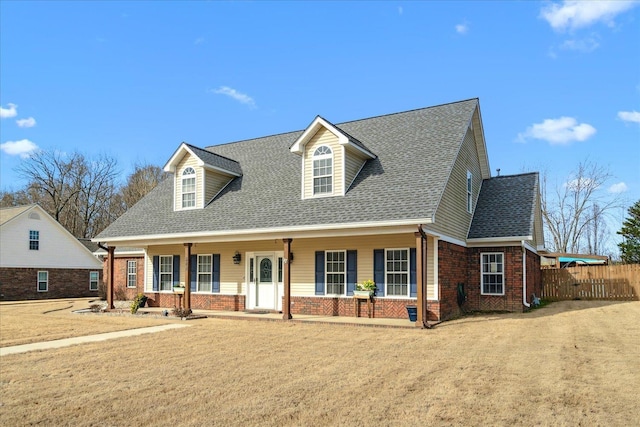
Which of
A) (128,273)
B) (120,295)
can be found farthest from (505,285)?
(120,295)

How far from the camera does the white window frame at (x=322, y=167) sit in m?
16.4

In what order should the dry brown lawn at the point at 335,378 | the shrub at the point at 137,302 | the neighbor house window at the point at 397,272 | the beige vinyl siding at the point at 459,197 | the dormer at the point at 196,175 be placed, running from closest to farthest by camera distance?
the dry brown lawn at the point at 335,378
the beige vinyl siding at the point at 459,197
the neighbor house window at the point at 397,272
the shrub at the point at 137,302
the dormer at the point at 196,175

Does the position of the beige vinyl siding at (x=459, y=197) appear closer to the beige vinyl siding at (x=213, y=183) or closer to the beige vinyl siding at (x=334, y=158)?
the beige vinyl siding at (x=334, y=158)

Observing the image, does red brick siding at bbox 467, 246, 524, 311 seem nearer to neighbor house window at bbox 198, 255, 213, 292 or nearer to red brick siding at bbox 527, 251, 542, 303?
red brick siding at bbox 527, 251, 542, 303

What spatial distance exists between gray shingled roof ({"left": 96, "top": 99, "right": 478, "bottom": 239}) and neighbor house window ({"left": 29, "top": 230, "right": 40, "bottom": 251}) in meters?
13.0

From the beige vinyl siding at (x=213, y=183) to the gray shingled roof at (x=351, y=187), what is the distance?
346mm

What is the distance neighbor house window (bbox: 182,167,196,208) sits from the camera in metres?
19.4

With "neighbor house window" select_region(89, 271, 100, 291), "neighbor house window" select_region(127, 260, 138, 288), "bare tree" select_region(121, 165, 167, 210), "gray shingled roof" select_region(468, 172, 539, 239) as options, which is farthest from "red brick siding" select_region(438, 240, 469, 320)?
"bare tree" select_region(121, 165, 167, 210)

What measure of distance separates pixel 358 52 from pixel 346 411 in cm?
1292

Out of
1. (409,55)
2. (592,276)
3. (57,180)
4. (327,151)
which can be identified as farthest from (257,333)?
(57,180)

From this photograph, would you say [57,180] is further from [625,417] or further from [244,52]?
[625,417]

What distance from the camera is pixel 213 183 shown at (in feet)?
63.9

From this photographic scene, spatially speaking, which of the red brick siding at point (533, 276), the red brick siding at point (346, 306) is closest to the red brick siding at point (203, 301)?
the red brick siding at point (346, 306)

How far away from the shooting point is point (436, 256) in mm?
14500
